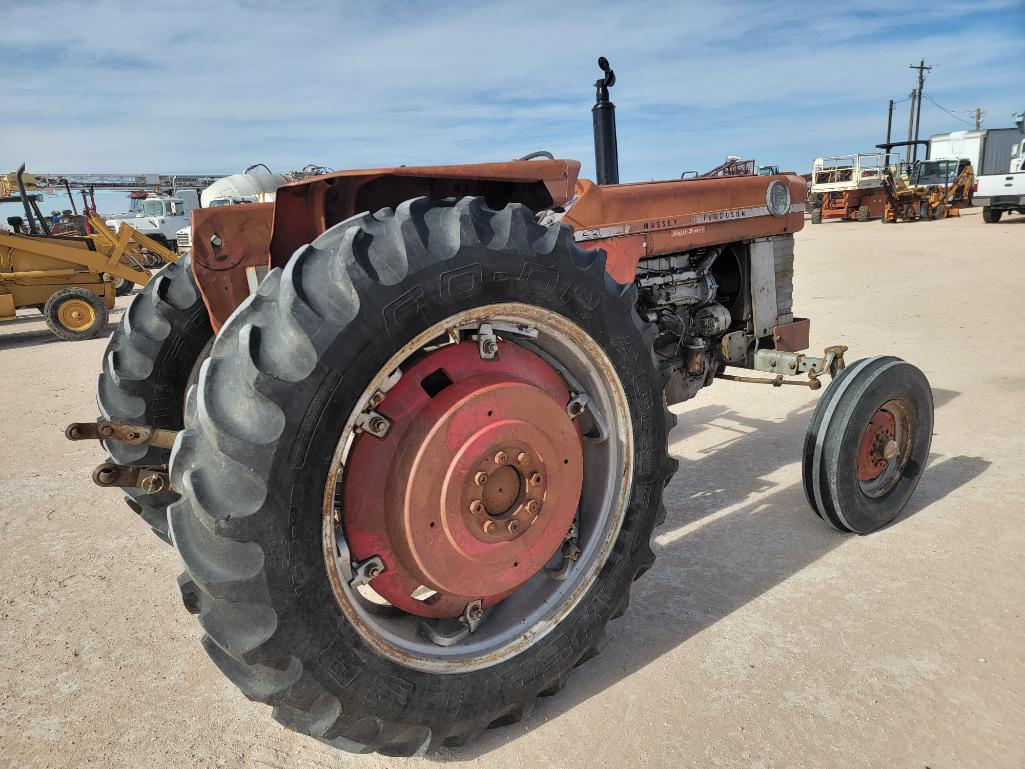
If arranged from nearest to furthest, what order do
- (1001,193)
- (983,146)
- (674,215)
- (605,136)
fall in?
(674,215) < (605,136) < (1001,193) < (983,146)

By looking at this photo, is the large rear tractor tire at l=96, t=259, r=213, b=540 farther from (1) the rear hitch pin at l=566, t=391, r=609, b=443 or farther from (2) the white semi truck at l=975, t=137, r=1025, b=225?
(2) the white semi truck at l=975, t=137, r=1025, b=225

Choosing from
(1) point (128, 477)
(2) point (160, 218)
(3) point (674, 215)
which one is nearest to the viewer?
(1) point (128, 477)

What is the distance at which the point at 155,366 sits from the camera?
270cm

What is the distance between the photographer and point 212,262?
2.43 meters

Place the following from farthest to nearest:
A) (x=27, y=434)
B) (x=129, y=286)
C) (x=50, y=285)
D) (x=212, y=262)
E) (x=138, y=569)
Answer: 1. (x=129, y=286)
2. (x=50, y=285)
3. (x=27, y=434)
4. (x=138, y=569)
5. (x=212, y=262)

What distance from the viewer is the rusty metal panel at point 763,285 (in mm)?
4004

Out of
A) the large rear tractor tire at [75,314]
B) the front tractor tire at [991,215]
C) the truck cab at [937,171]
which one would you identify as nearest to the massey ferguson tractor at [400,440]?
the large rear tractor tire at [75,314]

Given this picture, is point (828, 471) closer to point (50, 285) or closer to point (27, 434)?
point (27, 434)

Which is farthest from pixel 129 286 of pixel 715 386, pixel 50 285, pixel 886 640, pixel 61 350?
pixel 886 640

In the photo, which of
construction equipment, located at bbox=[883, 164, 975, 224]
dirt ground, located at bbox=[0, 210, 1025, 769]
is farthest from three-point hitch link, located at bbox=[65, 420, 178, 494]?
construction equipment, located at bbox=[883, 164, 975, 224]

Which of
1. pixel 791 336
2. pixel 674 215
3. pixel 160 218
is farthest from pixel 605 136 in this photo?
pixel 160 218

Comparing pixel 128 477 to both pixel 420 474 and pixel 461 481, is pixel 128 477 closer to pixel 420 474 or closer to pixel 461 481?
pixel 420 474

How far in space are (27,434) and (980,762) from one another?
6773 millimetres

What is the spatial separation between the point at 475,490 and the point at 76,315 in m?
11.8
